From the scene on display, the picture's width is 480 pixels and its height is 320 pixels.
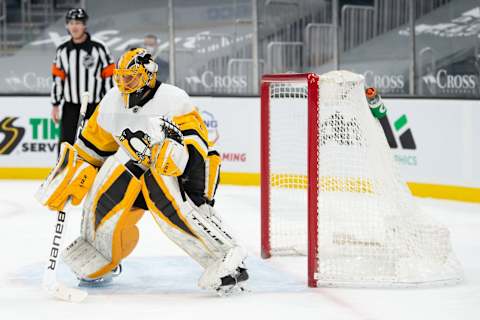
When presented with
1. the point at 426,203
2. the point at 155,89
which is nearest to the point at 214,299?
the point at 155,89

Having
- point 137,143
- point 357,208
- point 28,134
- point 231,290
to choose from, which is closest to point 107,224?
point 137,143

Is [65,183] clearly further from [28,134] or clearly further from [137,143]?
[28,134]

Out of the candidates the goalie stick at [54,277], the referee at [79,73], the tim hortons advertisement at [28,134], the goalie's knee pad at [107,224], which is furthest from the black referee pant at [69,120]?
the goalie stick at [54,277]

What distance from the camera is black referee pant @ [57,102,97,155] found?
22.8 feet

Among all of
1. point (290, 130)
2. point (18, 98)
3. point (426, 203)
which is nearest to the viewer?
point (290, 130)

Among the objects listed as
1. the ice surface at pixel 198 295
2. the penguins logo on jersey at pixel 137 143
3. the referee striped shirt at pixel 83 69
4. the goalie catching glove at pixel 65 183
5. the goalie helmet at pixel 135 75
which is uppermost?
the referee striped shirt at pixel 83 69

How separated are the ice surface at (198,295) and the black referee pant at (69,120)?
1364mm

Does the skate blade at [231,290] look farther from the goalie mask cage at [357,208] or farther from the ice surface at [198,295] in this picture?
the goalie mask cage at [357,208]

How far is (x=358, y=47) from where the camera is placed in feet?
30.6

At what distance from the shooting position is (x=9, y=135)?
8.79 metres

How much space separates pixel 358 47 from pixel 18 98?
3.08 metres

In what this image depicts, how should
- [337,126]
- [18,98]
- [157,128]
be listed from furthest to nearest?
[18,98]
[337,126]
[157,128]

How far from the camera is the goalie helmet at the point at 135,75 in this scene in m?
3.92

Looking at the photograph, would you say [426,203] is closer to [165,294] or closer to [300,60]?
[300,60]
